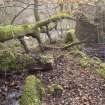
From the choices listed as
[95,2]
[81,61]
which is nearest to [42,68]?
[81,61]

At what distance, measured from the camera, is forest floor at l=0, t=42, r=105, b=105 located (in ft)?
27.6

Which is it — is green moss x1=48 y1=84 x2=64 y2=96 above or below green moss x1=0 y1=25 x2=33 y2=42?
below

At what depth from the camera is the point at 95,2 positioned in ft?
50.0

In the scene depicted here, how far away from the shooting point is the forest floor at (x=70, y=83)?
27.6 ft

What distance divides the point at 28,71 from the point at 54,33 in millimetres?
8323

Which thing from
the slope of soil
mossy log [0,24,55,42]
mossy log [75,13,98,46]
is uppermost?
mossy log [0,24,55,42]

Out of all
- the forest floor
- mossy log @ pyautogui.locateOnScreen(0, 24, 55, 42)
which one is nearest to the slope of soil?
the forest floor

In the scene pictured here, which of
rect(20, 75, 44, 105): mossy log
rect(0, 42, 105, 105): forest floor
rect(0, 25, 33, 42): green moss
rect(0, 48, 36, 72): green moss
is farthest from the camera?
rect(0, 25, 33, 42): green moss

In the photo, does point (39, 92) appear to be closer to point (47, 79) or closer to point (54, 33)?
point (47, 79)

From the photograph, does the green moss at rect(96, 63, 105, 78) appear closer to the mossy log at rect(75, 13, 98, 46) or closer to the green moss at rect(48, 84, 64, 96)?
the green moss at rect(48, 84, 64, 96)

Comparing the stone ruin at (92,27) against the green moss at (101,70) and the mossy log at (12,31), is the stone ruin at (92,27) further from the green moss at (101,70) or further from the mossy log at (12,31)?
the mossy log at (12,31)

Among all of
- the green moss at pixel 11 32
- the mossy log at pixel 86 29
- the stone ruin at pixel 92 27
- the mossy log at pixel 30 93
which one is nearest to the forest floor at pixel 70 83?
the mossy log at pixel 30 93

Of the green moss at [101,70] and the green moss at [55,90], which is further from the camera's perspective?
the green moss at [101,70]

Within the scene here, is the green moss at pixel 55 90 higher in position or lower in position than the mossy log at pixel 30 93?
lower
